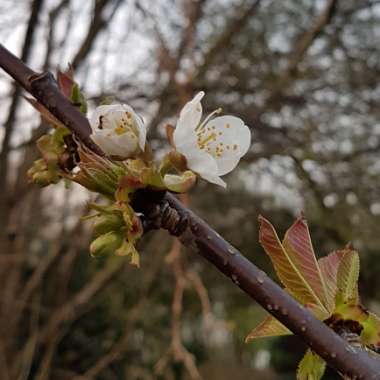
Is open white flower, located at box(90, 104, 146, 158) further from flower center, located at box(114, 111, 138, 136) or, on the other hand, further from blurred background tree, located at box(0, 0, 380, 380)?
blurred background tree, located at box(0, 0, 380, 380)

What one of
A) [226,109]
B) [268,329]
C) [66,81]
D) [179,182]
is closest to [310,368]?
[268,329]

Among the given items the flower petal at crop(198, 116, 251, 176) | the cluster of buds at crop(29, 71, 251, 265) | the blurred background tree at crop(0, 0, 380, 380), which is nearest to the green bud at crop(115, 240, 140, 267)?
the cluster of buds at crop(29, 71, 251, 265)

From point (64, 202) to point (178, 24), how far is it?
4.01 feet

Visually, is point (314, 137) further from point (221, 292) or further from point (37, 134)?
point (221, 292)

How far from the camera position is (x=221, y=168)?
0.44 meters

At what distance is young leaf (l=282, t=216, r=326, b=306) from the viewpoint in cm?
39

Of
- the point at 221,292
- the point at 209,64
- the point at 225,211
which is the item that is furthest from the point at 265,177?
the point at 221,292

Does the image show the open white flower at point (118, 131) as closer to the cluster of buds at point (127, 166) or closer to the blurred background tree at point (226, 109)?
the cluster of buds at point (127, 166)

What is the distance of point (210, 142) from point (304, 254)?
135 mm

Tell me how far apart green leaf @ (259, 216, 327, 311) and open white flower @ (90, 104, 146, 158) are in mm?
104

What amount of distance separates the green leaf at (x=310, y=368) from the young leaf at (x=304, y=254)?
0.12 feet

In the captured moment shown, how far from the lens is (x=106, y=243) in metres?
0.38

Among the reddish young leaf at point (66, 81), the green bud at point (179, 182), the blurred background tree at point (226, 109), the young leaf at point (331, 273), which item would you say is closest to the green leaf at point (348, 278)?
the young leaf at point (331, 273)

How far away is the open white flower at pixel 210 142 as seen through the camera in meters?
0.40
